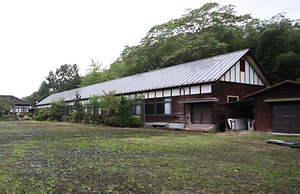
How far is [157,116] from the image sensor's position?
782 inches

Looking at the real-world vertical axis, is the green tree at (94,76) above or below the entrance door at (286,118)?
above

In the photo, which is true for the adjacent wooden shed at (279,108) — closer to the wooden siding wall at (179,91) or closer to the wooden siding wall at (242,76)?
the wooden siding wall at (242,76)

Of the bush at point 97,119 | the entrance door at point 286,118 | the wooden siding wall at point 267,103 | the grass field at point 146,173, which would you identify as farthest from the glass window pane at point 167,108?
the grass field at point 146,173

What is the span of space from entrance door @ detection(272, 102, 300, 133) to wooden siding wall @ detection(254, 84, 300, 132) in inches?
12.9

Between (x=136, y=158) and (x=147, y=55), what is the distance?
30578 millimetres

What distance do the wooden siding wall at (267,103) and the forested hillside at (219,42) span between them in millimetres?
7806

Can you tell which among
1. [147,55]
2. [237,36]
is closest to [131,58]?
[147,55]

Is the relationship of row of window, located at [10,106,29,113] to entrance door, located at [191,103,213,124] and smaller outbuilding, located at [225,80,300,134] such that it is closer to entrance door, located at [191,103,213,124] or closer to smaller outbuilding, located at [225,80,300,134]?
entrance door, located at [191,103,213,124]

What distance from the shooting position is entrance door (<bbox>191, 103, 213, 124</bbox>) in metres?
15.9

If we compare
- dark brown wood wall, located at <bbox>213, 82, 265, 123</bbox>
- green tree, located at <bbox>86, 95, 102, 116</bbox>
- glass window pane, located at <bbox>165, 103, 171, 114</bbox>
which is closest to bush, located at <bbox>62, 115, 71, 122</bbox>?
green tree, located at <bbox>86, 95, 102, 116</bbox>

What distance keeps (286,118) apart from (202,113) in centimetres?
543

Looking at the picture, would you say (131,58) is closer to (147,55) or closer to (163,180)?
(147,55)

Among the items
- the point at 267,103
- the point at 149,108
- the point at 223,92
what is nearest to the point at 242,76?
the point at 223,92

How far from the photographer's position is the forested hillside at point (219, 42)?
66.8 feet
